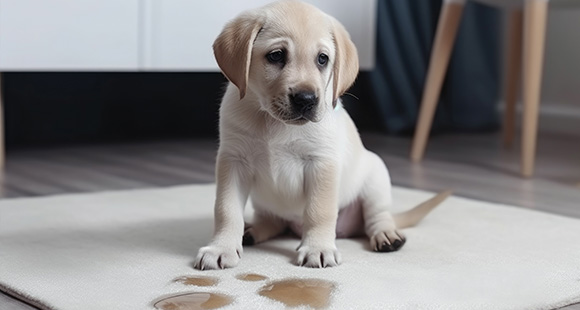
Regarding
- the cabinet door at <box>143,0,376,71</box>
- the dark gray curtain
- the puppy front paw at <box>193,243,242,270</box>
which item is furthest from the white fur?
the dark gray curtain

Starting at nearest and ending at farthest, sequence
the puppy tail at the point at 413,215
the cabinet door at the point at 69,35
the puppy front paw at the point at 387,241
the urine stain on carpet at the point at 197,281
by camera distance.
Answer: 1. the urine stain on carpet at the point at 197,281
2. the puppy front paw at the point at 387,241
3. the puppy tail at the point at 413,215
4. the cabinet door at the point at 69,35

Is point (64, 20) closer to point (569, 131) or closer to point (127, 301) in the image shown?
point (127, 301)

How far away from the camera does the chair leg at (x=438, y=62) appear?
292 centimetres

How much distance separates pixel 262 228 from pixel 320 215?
207 millimetres

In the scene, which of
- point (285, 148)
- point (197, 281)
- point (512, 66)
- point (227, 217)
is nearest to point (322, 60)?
point (285, 148)

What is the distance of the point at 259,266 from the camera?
4.54ft

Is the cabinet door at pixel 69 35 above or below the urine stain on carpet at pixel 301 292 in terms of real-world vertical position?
above

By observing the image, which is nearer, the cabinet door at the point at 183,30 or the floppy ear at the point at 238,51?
the floppy ear at the point at 238,51

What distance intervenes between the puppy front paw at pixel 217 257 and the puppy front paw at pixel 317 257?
110mm

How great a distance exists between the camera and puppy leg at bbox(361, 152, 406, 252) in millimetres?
1560

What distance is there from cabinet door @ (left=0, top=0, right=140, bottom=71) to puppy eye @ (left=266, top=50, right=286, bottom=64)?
1.41 m

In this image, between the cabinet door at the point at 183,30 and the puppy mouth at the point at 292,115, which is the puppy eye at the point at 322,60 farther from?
the cabinet door at the point at 183,30

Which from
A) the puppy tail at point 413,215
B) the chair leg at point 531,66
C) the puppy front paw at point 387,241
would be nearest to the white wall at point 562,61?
the chair leg at point 531,66

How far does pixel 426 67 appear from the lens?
12.6 ft
